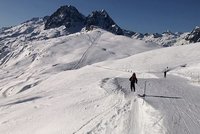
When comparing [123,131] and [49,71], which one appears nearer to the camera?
[123,131]

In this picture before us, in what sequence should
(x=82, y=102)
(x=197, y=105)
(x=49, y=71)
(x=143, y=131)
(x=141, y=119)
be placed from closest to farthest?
(x=143, y=131)
(x=141, y=119)
(x=197, y=105)
(x=82, y=102)
(x=49, y=71)

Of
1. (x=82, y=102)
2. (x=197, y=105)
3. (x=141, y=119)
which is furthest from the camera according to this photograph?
(x=82, y=102)

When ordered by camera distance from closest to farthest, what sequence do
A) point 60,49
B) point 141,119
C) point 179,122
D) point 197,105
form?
point 179,122, point 141,119, point 197,105, point 60,49

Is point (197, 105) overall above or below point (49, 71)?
above

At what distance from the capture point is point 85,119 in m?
22.8

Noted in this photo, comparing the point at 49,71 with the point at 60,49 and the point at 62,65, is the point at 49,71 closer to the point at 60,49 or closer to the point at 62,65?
the point at 62,65

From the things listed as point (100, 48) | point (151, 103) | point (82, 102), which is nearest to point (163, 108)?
point (151, 103)

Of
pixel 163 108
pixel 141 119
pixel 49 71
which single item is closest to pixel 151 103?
pixel 163 108

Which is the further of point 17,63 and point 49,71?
point 17,63

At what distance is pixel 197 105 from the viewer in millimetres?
24875

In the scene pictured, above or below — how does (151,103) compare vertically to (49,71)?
above

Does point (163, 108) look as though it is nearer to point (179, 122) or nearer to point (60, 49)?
point (179, 122)

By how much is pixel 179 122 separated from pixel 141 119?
2.57 meters

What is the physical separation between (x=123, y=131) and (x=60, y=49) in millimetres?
173655
